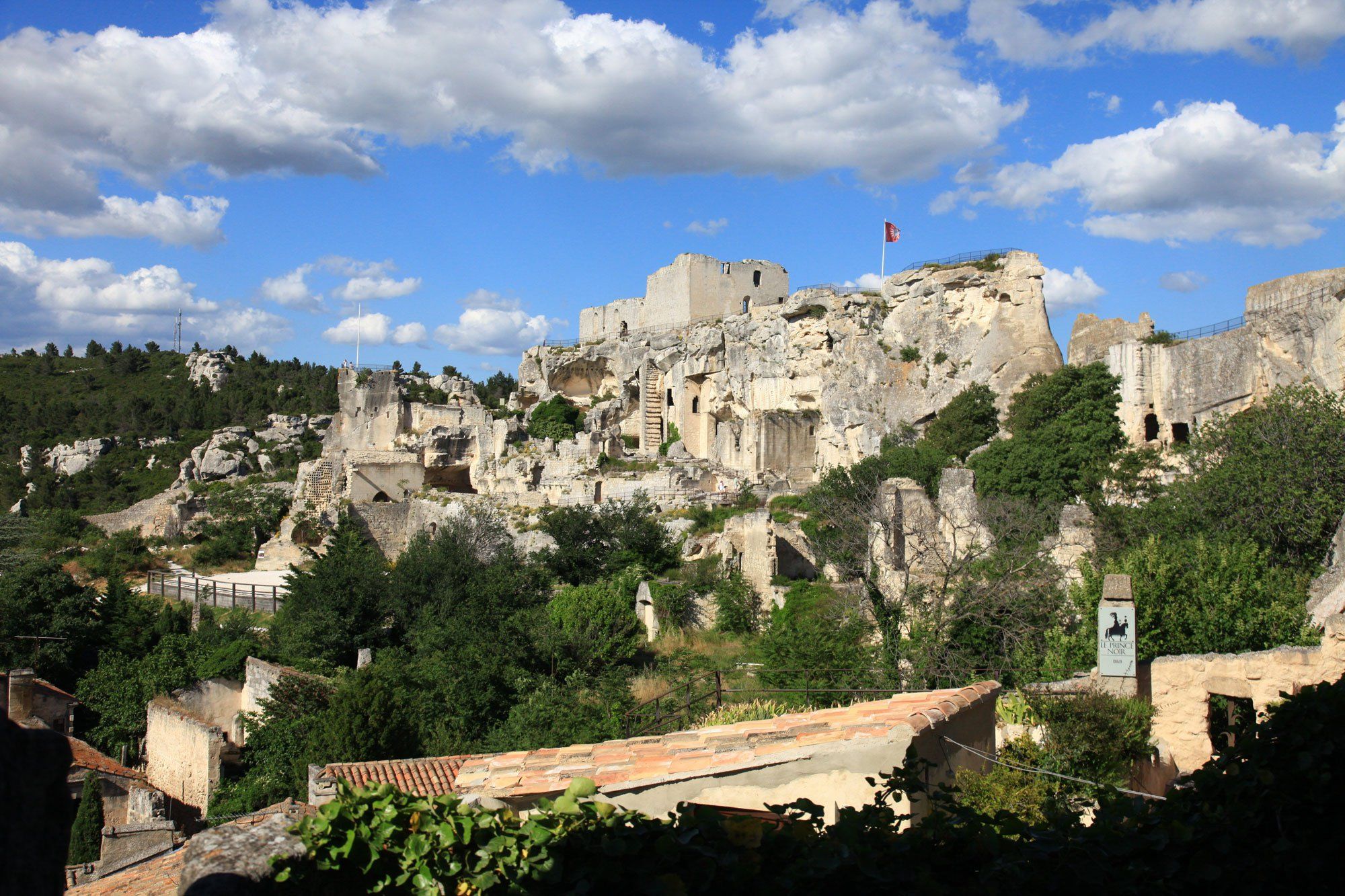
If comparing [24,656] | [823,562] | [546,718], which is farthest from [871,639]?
[24,656]

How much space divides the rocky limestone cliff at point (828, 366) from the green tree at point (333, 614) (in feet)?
49.7

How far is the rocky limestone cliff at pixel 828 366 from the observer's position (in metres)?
30.6

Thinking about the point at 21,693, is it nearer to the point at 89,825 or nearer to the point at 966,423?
the point at 89,825

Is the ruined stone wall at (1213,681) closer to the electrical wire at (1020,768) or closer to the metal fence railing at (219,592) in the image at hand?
the electrical wire at (1020,768)

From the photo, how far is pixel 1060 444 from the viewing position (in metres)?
24.4

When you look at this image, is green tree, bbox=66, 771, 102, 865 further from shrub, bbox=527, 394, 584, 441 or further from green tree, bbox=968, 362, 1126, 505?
shrub, bbox=527, 394, 584, 441

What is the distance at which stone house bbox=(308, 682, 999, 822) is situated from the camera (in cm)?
560

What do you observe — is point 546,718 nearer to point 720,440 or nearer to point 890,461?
point 890,461

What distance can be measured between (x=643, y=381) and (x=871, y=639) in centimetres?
2530

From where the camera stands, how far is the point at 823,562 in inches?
894

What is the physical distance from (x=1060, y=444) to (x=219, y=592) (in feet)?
80.3

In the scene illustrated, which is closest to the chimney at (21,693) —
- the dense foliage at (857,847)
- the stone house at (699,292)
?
the dense foliage at (857,847)

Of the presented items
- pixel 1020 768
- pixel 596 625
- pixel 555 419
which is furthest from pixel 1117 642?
pixel 555 419

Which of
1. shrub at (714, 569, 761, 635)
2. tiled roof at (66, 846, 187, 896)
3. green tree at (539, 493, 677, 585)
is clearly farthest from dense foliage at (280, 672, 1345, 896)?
green tree at (539, 493, 677, 585)
